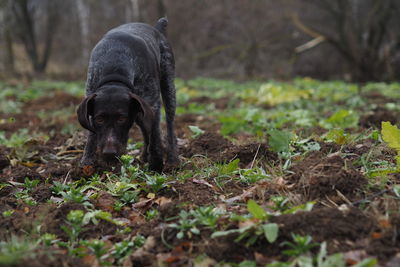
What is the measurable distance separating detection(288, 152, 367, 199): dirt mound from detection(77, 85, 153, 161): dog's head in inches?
62.6

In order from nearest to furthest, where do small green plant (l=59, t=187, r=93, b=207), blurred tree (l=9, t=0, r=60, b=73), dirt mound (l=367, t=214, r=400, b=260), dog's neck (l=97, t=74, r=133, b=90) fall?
dirt mound (l=367, t=214, r=400, b=260) < small green plant (l=59, t=187, r=93, b=207) < dog's neck (l=97, t=74, r=133, b=90) < blurred tree (l=9, t=0, r=60, b=73)

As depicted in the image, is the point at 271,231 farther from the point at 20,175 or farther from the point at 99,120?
the point at 20,175

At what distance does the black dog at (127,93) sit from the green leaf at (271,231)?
1.91 m

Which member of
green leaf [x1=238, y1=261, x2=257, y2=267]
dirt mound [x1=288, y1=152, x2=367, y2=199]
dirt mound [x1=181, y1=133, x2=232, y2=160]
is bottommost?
dirt mound [x1=181, y1=133, x2=232, y2=160]

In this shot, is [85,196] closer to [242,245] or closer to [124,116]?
[124,116]

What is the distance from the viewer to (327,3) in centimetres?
1650

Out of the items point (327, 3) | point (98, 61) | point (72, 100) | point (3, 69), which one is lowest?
point (3, 69)

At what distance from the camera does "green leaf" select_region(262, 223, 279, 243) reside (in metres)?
2.57

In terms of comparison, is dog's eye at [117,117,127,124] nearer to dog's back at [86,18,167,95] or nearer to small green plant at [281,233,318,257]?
dog's back at [86,18,167,95]

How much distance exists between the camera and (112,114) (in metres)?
4.34

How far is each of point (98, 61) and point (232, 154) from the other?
1673mm

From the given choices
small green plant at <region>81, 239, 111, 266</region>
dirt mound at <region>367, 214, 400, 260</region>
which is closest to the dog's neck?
small green plant at <region>81, 239, 111, 266</region>

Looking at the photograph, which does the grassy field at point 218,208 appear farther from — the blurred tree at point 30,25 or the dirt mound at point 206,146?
the blurred tree at point 30,25

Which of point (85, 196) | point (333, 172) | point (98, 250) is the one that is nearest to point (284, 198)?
point (333, 172)
